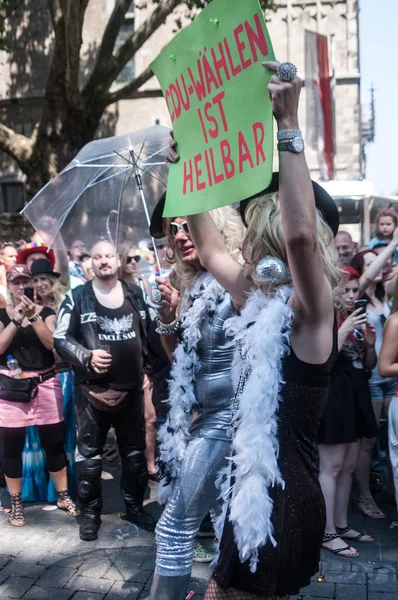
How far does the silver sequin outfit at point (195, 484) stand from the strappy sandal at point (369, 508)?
2.52 metres

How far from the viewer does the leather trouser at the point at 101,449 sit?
486cm

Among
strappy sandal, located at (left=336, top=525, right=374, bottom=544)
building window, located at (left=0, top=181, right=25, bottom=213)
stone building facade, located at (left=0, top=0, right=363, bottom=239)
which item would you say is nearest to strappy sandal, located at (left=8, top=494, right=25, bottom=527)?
strappy sandal, located at (left=336, top=525, right=374, bottom=544)

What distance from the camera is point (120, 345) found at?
498 centimetres

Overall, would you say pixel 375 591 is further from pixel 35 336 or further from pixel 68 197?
pixel 68 197

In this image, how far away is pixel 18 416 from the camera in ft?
17.0

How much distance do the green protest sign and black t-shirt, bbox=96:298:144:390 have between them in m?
2.54

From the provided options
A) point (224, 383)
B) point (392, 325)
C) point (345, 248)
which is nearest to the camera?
point (224, 383)

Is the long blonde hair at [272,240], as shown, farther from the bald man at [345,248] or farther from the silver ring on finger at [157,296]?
the bald man at [345,248]

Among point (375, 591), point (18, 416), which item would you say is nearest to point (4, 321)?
point (18, 416)

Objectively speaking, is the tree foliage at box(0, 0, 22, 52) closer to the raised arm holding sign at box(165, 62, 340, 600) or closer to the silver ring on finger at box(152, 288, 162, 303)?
the silver ring on finger at box(152, 288, 162, 303)

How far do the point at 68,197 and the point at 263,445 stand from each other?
3.66 m

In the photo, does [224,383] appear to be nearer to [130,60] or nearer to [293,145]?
[293,145]

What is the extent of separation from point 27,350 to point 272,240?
348 cm

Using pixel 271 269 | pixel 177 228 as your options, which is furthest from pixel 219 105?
pixel 177 228
